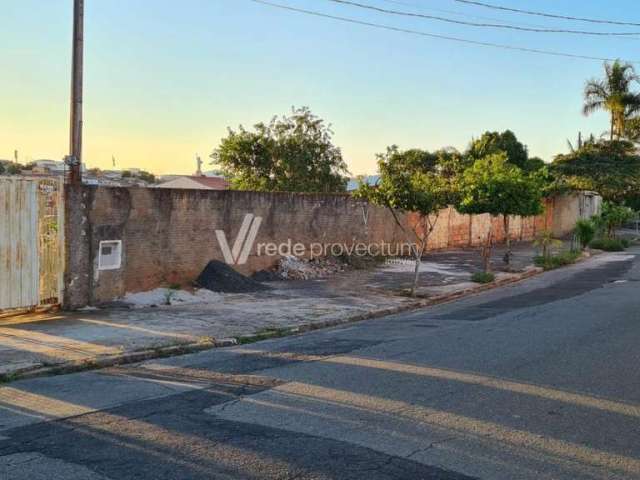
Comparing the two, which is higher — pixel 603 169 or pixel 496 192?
pixel 603 169

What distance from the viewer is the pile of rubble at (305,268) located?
16.8m

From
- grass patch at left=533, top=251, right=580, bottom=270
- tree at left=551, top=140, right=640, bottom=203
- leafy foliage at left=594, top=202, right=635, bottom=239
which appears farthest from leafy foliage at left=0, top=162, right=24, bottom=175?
tree at left=551, top=140, right=640, bottom=203

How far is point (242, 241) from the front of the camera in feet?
52.1

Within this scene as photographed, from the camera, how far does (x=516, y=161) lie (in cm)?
4462

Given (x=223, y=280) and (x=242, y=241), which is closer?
(x=223, y=280)

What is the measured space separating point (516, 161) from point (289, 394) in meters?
41.5

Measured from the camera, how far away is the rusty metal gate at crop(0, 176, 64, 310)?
10.3 m

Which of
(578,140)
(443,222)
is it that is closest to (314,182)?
(443,222)

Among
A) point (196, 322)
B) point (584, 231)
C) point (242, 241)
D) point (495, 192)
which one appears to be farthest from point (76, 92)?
point (584, 231)

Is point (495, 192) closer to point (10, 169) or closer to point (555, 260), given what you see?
point (555, 260)

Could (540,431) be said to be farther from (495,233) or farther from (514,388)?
(495,233)

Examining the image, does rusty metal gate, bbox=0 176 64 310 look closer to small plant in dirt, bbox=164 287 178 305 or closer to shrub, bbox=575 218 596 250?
small plant in dirt, bbox=164 287 178 305

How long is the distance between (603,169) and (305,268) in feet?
99.9

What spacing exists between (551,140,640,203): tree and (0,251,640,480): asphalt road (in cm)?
3177
